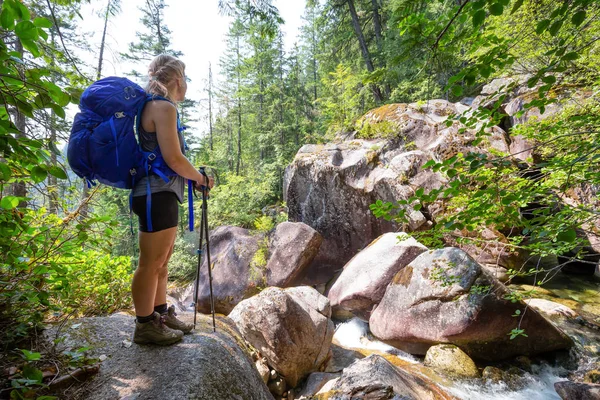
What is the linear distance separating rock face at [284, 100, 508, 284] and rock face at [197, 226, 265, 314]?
204 centimetres

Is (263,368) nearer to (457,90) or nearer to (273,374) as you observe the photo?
(273,374)

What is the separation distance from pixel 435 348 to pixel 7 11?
658 centimetres

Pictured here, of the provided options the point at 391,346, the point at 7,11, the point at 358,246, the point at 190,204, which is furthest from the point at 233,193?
the point at 7,11

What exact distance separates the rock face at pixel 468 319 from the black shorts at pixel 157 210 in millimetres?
4274

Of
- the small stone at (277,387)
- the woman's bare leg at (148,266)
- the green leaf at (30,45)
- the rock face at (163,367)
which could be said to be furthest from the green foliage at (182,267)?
the green leaf at (30,45)

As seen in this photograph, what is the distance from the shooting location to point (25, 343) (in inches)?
79.8

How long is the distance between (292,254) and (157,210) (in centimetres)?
794

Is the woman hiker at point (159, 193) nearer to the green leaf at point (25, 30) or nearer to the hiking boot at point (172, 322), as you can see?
the hiking boot at point (172, 322)

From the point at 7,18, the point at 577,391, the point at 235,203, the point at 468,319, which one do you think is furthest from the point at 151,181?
the point at 235,203

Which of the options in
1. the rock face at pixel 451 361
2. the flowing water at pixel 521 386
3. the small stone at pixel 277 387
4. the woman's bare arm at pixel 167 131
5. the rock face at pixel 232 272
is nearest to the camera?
the woman's bare arm at pixel 167 131

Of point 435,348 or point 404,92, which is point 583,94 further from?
point 404,92

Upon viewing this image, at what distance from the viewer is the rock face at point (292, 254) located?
9641 millimetres

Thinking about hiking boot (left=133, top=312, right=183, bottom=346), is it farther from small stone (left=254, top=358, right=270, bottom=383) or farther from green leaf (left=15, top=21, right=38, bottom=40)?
small stone (left=254, top=358, right=270, bottom=383)

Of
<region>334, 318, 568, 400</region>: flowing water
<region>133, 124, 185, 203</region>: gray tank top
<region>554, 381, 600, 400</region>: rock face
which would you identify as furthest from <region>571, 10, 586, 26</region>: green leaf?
<region>334, 318, 568, 400</region>: flowing water
